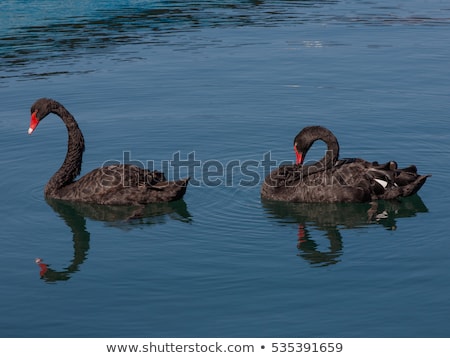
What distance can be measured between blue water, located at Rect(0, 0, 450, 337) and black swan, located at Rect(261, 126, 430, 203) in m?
0.19

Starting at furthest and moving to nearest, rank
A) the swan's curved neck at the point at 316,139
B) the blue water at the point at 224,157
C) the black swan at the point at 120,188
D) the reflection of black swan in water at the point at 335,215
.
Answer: the swan's curved neck at the point at 316,139 < the black swan at the point at 120,188 < the reflection of black swan in water at the point at 335,215 < the blue water at the point at 224,157

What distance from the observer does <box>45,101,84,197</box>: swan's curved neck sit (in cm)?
1272

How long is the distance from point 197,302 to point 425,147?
6.48 meters

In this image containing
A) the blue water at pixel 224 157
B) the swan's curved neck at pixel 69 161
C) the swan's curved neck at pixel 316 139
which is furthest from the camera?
the swan's curved neck at pixel 69 161

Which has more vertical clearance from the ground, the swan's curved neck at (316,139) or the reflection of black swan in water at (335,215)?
the swan's curved neck at (316,139)

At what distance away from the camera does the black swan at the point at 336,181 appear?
40.0ft

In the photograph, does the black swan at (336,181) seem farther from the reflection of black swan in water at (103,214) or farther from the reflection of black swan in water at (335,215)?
the reflection of black swan in water at (103,214)

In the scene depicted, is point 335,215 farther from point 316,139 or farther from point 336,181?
point 316,139

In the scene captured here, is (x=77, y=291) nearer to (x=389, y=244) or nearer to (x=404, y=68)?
(x=389, y=244)

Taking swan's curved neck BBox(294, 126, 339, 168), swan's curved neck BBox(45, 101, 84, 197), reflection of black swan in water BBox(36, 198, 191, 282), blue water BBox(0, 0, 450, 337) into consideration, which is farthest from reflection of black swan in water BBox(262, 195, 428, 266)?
swan's curved neck BBox(45, 101, 84, 197)

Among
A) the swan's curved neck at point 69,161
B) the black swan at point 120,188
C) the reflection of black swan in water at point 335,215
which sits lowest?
the reflection of black swan in water at point 335,215
